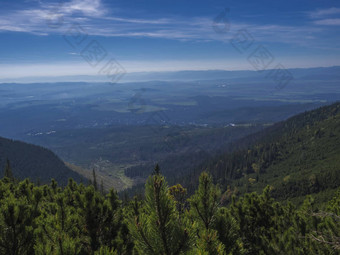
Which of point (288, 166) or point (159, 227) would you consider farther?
point (288, 166)

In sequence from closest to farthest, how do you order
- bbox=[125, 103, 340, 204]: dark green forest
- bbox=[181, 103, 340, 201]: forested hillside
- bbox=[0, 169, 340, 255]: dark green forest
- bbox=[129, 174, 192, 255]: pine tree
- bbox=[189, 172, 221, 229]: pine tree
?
bbox=[129, 174, 192, 255]: pine tree → bbox=[0, 169, 340, 255]: dark green forest → bbox=[189, 172, 221, 229]: pine tree → bbox=[125, 103, 340, 204]: dark green forest → bbox=[181, 103, 340, 201]: forested hillside

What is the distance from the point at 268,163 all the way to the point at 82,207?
182 m

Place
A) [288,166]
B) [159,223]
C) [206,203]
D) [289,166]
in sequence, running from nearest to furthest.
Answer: [159,223]
[206,203]
[289,166]
[288,166]

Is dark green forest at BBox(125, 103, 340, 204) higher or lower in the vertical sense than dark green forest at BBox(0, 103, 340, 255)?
lower

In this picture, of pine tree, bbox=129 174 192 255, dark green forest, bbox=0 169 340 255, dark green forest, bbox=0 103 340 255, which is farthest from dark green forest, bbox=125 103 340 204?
pine tree, bbox=129 174 192 255

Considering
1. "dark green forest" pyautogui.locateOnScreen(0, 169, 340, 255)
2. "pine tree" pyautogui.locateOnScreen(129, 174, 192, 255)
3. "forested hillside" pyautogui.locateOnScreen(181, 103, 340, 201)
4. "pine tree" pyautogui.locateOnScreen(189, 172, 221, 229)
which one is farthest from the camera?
"forested hillside" pyautogui.locateOnScreen(181, 103, 340, 201)

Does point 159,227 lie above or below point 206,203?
above

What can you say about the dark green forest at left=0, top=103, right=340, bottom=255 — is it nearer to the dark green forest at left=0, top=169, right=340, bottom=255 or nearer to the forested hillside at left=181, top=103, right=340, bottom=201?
the dark green forest at left=0, top=169, right=340, bottom=255

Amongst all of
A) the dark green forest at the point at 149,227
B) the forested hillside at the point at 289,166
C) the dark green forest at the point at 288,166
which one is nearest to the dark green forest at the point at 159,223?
the dark green forest at the point at 149,227

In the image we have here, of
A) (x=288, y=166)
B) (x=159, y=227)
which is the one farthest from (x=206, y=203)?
(x=288, y=166)

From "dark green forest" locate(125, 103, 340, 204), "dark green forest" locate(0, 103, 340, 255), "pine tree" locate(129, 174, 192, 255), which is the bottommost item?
"dark green forest" locate(125, 103, 340, 204)

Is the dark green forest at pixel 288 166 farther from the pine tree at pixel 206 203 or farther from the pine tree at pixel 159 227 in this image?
the pine tree at pixel 159 227

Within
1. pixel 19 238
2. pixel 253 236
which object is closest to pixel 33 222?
pixel 19 238

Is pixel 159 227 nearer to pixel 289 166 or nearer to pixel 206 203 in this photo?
pixel 206 203
